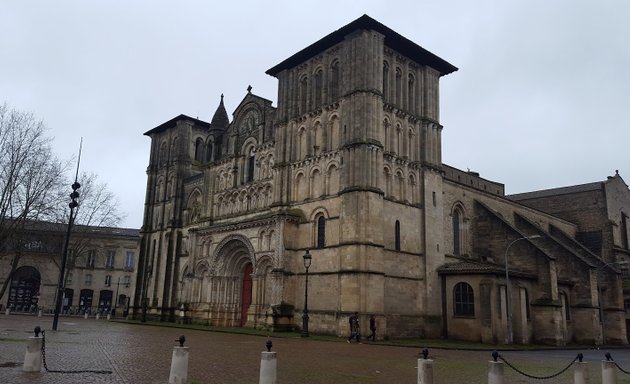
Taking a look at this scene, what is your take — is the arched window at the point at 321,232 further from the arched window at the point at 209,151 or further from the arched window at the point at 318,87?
the arched window at the point at 209,151

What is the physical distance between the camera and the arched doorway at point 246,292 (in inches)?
1563

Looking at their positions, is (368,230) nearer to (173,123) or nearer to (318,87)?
(318,87)

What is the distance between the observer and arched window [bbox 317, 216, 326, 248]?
3406 cm

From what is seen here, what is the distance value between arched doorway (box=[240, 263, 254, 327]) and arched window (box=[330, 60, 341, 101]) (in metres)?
14.4

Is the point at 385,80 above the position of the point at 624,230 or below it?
above

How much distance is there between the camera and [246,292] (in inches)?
1581

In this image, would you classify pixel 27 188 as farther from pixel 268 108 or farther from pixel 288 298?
pixel 268 108

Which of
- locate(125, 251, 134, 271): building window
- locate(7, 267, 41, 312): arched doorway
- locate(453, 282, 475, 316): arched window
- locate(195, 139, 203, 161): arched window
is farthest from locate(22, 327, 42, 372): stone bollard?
locate(125, 251, 134, 271): building window

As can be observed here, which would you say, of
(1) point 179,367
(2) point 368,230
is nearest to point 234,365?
(1) point 179,367

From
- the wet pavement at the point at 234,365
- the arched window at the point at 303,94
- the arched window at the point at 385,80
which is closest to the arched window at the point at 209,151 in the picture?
the arched window at the point at 303,94

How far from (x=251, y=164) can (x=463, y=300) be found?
19701 millimetres

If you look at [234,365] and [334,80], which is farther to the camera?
[334,80]

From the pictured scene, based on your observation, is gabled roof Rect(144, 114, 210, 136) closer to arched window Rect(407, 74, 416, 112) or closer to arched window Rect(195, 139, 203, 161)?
arched window Rect(195, 139, 203, 161)

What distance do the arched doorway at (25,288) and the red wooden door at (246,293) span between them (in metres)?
45.2
